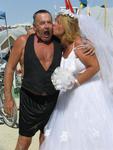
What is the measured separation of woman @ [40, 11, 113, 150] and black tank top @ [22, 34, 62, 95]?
0.10 metres

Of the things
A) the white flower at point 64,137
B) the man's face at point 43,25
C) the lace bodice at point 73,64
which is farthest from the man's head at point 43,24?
the white flower at point 64,137

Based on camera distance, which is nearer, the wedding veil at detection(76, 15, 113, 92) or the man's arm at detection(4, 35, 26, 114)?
the man's arm at detection(4, 35, 26, 114)

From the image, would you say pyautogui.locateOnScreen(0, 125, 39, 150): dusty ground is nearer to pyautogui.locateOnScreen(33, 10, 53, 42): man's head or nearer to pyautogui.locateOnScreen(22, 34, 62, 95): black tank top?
pyautogui.locateOnScreen(22, 34, 62, 95): black tank top

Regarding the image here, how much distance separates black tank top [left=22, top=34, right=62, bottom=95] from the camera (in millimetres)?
4738

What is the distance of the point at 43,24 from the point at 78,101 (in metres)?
0.86

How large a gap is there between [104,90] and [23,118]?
899mm

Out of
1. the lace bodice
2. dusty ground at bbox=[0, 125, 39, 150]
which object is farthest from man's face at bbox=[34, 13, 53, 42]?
dusty ground at bbox=[0, 125, 39, 150]

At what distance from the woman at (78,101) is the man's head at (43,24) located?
3.1 inches

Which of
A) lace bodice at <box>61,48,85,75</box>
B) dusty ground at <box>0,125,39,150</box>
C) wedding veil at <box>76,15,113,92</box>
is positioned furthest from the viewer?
dusty ground at <box>0,125,39,150</box>

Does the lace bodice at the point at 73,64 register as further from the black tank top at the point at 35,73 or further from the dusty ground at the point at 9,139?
the dusty ground at the point at 9,139

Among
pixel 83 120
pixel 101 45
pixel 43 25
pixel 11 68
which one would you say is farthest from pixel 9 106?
pixel 101 45

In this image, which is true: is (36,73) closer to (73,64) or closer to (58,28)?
(73,64)

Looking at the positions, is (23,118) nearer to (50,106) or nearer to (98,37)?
(50,106)

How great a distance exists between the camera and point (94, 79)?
4906 millimetres
